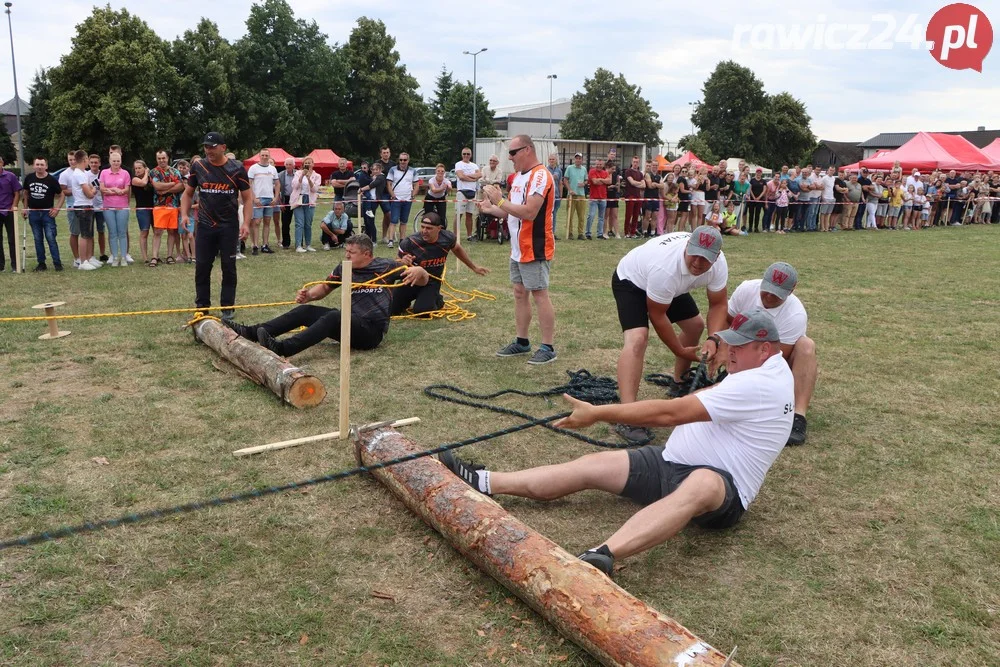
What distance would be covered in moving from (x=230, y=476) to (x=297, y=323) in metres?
2.56

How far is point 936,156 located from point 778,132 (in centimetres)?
3267

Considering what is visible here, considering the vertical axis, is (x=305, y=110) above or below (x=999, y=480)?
above

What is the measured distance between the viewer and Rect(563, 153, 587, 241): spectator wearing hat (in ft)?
51.2

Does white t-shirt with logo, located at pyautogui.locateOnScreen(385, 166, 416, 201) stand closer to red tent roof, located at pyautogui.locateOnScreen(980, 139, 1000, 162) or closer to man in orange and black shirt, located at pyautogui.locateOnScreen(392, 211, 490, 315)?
man in orange and black shirt, located at pyautogui.locateOnScreen(392, 211, 490, 315)

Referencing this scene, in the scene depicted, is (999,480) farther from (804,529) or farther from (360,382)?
(360,382)

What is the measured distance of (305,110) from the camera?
4541 centimetres

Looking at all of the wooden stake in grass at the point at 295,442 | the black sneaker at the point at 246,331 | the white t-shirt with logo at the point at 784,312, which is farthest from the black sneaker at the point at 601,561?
the black sneaker at the point at 246,331

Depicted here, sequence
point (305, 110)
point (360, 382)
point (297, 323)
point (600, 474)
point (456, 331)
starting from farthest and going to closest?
point (305, 110), point (456, 331), point (297, 323), point (360, 382), point (600, 474)

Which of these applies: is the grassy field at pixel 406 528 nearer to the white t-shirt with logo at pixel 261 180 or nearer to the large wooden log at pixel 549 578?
the large wooden log at pixel 549 578

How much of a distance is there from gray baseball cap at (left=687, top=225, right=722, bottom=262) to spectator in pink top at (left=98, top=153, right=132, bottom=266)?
9.43 m

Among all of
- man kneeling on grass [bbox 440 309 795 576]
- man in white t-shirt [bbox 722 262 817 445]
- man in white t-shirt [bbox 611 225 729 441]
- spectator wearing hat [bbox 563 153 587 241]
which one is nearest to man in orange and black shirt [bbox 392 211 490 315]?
man in white t-shirt [bbox 611 225 729 441]

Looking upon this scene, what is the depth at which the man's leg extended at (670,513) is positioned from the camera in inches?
122

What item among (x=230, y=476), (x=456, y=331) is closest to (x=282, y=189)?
(x=456, y=331)

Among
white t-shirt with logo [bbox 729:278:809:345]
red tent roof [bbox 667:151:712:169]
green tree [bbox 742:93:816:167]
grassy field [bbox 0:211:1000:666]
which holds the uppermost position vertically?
green tree [bbox 742:93:816:167]
